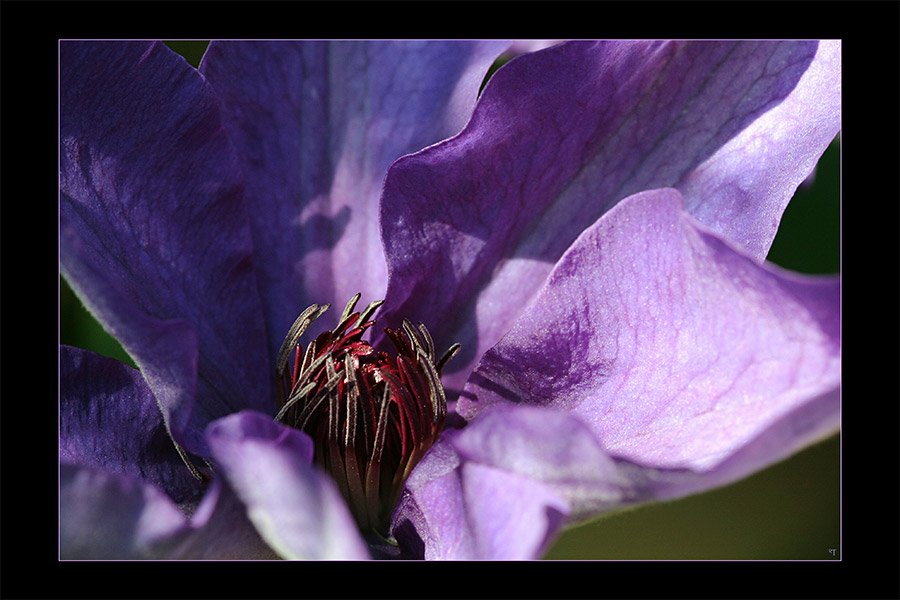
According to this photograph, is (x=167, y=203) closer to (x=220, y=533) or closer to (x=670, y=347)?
(x=220, y=533)

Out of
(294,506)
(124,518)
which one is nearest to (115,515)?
(124,518)

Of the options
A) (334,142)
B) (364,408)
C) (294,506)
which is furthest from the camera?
(334,142)

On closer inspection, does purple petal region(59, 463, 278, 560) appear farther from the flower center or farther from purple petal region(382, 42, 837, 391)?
purple petal region(382, 42, 837, 391)

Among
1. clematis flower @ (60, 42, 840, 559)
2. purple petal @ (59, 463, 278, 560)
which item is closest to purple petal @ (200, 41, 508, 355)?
clematis flower @ (60, 42, 840, 559)

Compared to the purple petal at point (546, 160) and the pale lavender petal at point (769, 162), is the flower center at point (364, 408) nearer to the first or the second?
the purple petal at point (546, 160)

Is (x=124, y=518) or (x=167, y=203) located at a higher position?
(x=167, y=203)

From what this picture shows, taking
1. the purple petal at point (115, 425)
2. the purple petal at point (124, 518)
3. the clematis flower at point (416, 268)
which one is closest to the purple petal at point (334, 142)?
the clematis flower at point (416, 268)
